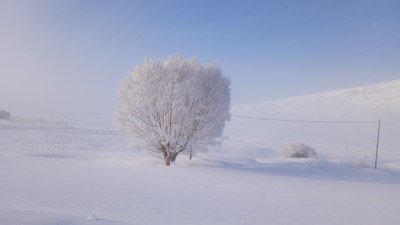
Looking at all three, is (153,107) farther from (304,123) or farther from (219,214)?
(304,123)

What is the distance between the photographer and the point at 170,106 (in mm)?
28062

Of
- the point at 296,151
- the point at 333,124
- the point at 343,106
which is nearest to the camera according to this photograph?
the point at 296,151

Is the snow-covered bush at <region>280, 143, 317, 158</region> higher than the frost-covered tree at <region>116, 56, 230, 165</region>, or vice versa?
the frost-covered tree at <region>116, 56, 230, 165</region>

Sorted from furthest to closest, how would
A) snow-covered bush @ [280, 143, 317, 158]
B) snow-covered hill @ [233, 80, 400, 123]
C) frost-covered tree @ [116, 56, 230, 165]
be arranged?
snow-covered hill @ [233, 80, 400, 123] < snow-covered bush @ [280, 143, 317, 158] < frost-covered tree @ [116, 56, 230, 165]

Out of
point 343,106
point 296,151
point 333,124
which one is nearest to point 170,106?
point 296,151

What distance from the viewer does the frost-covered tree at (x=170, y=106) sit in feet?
91.1

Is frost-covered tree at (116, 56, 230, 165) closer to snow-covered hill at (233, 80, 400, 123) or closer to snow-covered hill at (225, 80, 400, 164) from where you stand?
snow-covered hill at (225, 80, 400, 164)

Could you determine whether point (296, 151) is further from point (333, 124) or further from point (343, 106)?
point (343, 106)

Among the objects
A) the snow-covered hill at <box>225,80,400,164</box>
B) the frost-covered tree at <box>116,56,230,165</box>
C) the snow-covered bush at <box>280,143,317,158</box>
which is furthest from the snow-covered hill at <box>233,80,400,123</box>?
the frost-covered tree at <box>116,56,230,165</box>

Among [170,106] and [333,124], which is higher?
[333,124]

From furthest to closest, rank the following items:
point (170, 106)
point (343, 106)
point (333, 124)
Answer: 1. point (343, 106)
2. point (333, 124)
3. point (170, 106)

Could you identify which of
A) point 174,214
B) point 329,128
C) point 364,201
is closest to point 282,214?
point 174,214

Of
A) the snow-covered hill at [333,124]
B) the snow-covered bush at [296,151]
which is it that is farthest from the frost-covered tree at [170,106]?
the snow-covered hill at [333,124]

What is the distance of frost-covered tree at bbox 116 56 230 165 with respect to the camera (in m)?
27.8
